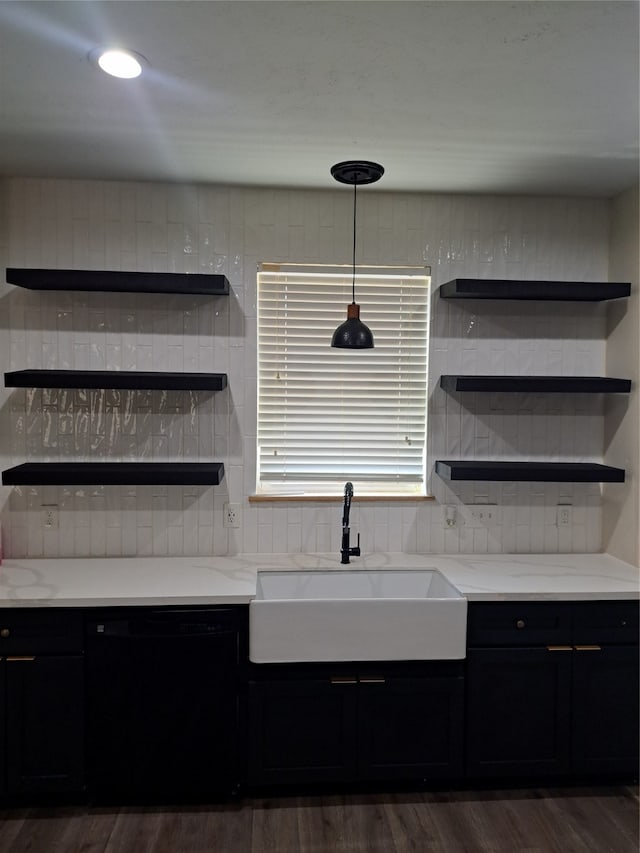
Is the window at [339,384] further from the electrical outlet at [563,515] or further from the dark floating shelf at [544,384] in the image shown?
the electrical outlet at [563,515]

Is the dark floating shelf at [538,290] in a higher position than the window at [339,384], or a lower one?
higher

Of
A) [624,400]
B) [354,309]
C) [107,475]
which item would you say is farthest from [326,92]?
[624,400]

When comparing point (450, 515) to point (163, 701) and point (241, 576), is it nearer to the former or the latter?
point (241, 576)

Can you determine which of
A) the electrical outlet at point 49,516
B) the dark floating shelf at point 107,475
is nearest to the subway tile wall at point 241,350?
the electrical outlet at point 49,516

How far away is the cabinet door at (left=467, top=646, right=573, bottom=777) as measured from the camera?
269 cm

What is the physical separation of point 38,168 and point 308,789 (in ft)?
9.75

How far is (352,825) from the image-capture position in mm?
2516

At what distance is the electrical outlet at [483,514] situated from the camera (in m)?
3.30

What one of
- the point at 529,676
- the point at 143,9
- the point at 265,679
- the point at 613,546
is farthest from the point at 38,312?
the point at 613,546

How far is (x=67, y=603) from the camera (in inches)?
99.7

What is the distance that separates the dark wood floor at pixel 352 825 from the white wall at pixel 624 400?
3.81ft

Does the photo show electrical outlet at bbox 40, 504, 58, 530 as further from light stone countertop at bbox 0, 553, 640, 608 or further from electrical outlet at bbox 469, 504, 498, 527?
electrical outlet at bbox 469, 504, 498, 527

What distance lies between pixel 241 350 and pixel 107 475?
88cm

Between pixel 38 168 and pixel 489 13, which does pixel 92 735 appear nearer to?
pixel 38 168
